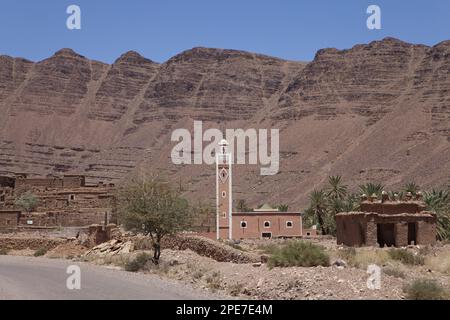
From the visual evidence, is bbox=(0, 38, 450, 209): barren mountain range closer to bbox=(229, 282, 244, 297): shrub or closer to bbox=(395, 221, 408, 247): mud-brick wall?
bbox=(395, 221, 408, 247): mud-brick wall

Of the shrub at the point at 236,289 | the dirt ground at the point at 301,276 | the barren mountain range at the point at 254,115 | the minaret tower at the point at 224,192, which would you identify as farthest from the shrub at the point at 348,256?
the barren mountain range at the point at 254,115

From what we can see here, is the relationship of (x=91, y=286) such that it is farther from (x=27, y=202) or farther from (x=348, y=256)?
(x=27, y=202)

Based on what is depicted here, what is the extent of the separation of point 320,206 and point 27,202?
27692 mm

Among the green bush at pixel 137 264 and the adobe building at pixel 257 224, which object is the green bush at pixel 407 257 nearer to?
the green bush at pixel 137 264

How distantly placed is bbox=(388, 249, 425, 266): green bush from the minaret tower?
35.0 meters

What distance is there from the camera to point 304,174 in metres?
125

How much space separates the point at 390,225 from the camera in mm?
38250

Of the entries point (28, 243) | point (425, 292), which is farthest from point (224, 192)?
point (425, 292)

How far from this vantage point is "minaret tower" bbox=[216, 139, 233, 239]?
64.1 metres

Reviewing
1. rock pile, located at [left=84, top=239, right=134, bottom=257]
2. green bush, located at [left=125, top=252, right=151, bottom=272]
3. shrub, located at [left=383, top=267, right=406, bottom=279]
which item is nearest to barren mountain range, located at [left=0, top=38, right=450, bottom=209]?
rock pile, located at [left=84, top=239, right=134, bottom=257]

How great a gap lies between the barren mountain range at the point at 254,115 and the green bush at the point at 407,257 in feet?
221

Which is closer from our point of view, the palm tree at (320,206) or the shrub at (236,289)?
the shrub at (236,289)

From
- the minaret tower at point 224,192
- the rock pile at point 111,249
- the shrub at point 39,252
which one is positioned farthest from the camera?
the minaret tower at point 224,192

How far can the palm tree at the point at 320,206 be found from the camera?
66.5m
